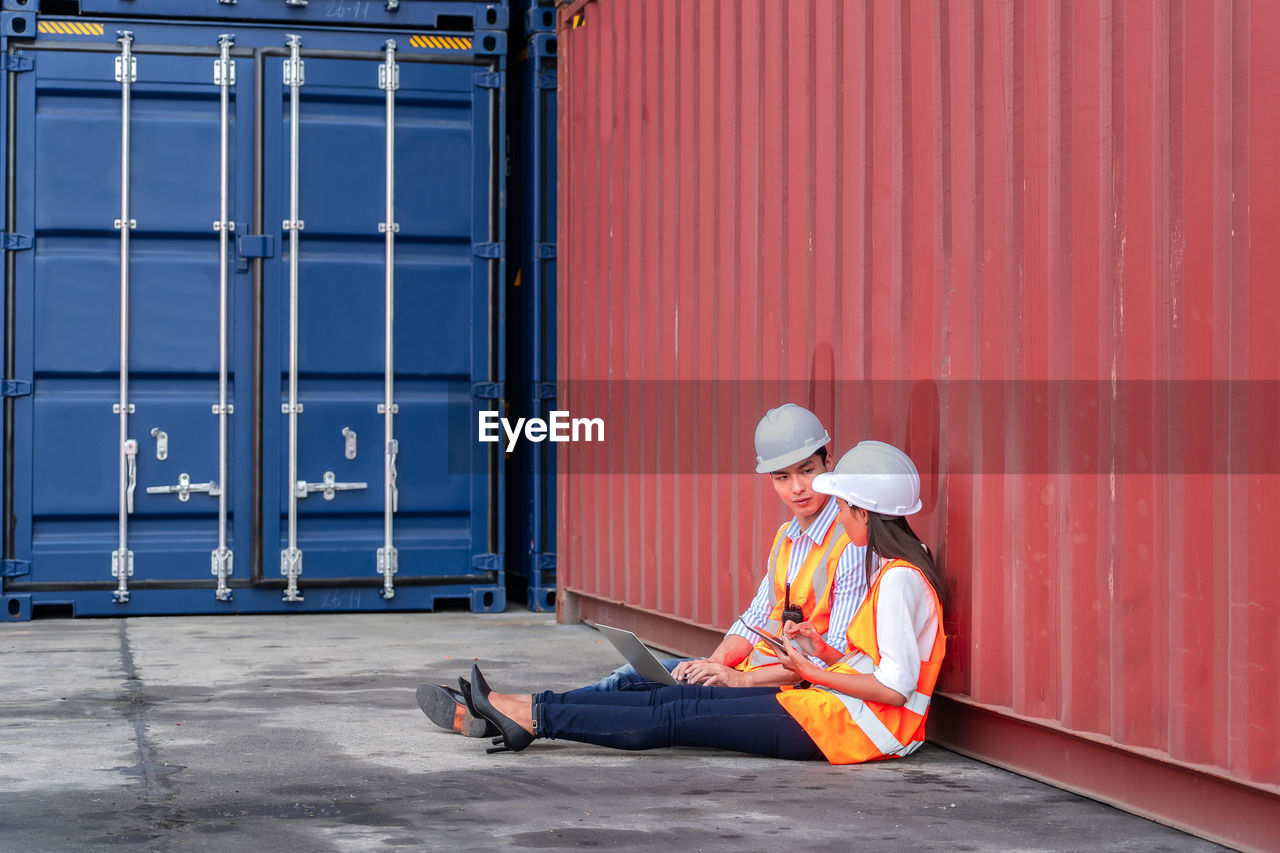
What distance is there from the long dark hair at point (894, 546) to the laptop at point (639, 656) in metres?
0.76

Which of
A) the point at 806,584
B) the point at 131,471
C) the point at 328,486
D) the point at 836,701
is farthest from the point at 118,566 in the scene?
the point at 836,701

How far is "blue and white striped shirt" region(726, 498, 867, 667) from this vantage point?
5281 millimetres

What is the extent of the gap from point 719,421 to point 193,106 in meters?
4.32

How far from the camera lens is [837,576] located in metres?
5.36

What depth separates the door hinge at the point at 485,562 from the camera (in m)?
10.2

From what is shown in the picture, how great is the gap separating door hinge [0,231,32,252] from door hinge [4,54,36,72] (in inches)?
37.9

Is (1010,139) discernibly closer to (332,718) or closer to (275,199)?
(332,718)

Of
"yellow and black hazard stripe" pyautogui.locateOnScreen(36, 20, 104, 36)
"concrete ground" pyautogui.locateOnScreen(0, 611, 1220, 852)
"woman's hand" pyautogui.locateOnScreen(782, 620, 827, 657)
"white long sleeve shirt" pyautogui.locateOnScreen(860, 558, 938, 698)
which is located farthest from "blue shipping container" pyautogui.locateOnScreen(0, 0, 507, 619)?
"white long sleeve shirt" pyautogui.locateOnScreen(860, 558, 938, 698)

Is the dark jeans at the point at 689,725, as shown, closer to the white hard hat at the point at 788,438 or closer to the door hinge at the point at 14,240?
the white hard hat at the point at 788,438

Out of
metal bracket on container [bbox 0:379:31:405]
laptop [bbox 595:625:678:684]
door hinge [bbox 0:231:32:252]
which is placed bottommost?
laptop [bbox 595:625:678:684]

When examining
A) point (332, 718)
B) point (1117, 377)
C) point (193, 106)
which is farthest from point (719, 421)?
point (193, 106)

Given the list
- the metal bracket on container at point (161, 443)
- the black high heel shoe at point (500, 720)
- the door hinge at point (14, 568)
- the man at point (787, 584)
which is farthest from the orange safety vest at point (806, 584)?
the door hinge at point (14, 568)

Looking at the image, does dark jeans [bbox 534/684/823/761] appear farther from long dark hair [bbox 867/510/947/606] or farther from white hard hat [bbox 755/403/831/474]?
white hard hat [bbox 755/403/831/474]

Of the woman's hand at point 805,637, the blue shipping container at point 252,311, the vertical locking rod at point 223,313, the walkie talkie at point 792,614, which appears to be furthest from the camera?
the vertical locking rod at point 223,313
